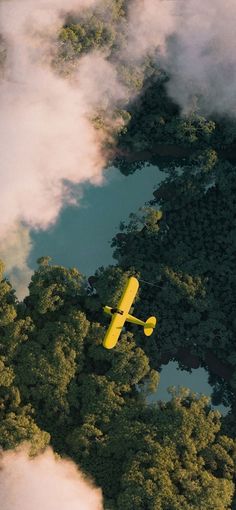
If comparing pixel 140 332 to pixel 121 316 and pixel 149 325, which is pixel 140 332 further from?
pixel 121 316

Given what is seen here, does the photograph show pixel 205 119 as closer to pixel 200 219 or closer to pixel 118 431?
pixel 200 219

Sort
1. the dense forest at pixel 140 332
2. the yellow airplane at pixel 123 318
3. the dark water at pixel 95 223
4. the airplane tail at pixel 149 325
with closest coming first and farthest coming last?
1. the dense forest at pixel 140 332
2. the yellow airplane at pixel 123 318
3. the airplane tail at pixel 149 325
4. the dark water at pixel 95 223

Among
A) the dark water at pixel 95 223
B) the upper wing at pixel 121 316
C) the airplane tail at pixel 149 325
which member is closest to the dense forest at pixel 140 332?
the upper wing at pixel 121 316

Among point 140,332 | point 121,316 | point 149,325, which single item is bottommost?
point 121,316

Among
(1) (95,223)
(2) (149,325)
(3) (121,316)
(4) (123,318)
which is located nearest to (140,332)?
(2) (149,325)

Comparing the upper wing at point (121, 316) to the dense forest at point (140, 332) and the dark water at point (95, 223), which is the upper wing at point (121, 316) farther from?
the dark water at point (95, 223)

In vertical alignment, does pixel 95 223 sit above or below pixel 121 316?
above

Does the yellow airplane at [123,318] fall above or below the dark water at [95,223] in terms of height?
below
